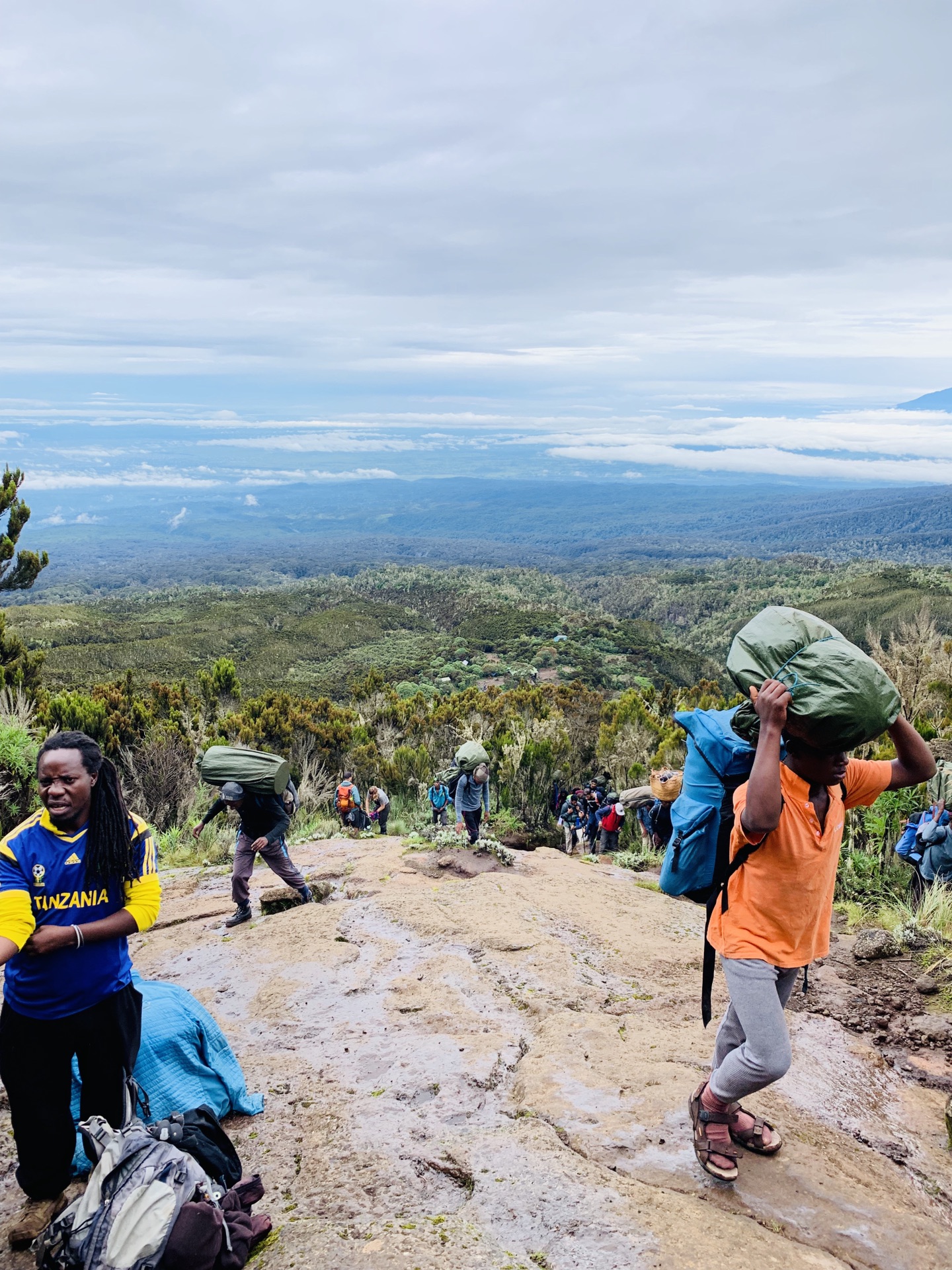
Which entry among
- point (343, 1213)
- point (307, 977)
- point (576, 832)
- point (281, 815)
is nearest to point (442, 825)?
point (576, 832)

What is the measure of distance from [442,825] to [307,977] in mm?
6249

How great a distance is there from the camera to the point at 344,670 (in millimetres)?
51125

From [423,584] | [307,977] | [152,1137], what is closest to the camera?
[152,1137]

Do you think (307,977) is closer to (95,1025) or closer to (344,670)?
(95,1025)

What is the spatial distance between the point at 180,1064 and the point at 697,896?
2.15m

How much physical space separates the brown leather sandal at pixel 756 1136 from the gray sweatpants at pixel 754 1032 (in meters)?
0.23

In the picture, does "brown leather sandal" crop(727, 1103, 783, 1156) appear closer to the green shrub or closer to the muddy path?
the muddy path

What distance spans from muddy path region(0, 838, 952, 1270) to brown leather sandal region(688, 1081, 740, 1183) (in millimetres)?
48

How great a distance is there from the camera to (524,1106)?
11.1 feet

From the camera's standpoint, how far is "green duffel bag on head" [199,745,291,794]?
6148mm

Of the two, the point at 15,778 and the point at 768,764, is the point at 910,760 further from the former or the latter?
the point at 15,778

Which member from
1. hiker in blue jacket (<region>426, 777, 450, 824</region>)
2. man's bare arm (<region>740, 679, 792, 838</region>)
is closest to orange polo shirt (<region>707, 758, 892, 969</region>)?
man's bare arm (<region>740, 679, 792, 838</region>)

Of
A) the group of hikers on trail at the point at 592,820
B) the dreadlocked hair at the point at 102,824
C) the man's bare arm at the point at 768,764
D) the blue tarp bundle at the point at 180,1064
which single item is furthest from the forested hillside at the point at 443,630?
the dreadlocked hair at the point at 102,824

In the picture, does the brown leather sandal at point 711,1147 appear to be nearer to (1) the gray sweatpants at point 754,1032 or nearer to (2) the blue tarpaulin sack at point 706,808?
(1) the gray sweatpants at point 754,1032
